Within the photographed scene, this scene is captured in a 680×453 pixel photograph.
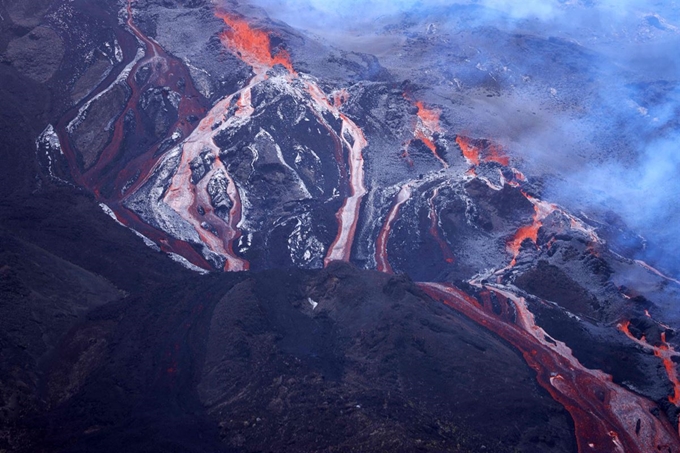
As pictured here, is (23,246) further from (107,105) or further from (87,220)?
(107,105)

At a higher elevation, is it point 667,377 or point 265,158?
point 265,158

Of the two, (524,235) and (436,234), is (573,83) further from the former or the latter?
(436,234)

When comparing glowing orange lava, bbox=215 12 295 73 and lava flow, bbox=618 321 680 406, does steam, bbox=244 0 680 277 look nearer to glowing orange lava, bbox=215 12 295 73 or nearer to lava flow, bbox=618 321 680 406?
lava flow, bbox=618 321 680 406

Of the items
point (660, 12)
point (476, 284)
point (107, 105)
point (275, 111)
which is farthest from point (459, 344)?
point (660, 12)

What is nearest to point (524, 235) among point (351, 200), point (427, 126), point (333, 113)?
point (351, 200)

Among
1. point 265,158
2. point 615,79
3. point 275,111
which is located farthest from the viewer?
point 615,79

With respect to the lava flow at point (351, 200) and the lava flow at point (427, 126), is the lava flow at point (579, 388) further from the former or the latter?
the lava flow at point (427, 126)
